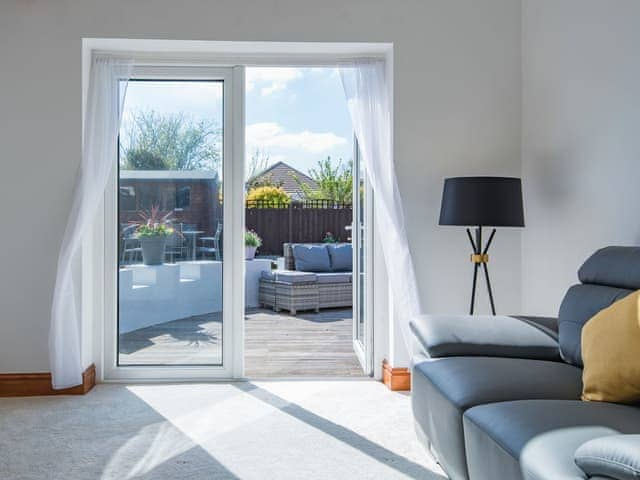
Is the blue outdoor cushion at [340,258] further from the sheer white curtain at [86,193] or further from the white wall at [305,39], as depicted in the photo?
the sheer white curtain at [86,193]

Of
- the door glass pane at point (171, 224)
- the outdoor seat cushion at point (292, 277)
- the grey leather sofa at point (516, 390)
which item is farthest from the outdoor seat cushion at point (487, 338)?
the outdoor seat cushion at point (292, 277)

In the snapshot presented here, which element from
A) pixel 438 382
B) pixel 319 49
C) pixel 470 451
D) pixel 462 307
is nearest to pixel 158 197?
pixel 319 49

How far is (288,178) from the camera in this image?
1045cm

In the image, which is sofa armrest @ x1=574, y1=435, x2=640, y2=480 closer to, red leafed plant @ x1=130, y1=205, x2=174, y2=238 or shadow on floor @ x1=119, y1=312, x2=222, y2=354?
shadow on floor @ x1=119, y1=312, x2=222, y2=354

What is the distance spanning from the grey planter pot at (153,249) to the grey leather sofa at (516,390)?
6.64 ft

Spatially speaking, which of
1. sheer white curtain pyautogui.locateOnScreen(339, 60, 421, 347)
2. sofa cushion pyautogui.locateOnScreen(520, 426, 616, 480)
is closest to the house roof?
sheer white curtain pyautogui.locateOnScreen(339, 60, 421, 347)

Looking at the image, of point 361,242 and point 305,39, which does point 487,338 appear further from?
point 305,39

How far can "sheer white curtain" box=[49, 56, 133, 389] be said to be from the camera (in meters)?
3.36

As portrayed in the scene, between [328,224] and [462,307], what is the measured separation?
17.4 ft

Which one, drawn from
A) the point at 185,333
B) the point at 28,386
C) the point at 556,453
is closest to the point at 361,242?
the point at 185,333

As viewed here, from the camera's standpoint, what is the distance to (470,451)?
177 centimetres

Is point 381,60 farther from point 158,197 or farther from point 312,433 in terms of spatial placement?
point 312,433

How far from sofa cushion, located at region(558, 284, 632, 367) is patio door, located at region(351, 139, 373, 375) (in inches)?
63.9

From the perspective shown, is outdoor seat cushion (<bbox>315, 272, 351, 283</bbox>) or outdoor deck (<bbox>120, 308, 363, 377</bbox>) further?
outdoor seat cushion (<bbox>315, 272, 351, 283</bbox>)
